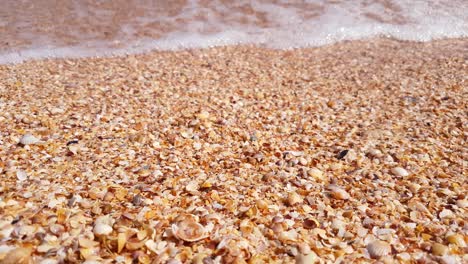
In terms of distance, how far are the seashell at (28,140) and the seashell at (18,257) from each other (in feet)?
4.25

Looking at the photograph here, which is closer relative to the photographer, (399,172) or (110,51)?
(399,172)

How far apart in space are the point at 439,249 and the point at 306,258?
70 centimetres

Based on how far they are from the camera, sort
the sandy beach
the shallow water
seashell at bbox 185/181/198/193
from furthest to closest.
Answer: the shallow water < seashell at bbox 185/181/198/193 < the sandy beach

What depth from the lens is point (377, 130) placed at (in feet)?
11.3

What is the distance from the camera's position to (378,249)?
6.40 feet

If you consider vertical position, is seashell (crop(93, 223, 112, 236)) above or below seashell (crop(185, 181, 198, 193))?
above

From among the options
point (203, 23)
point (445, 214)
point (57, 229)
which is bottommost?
point (445, 214)

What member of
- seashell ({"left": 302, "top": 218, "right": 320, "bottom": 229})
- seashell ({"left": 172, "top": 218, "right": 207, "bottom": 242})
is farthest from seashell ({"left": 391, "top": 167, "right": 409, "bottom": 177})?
seashell ({"left": 172, "top": 218, "right": 207, "bottom": 242})

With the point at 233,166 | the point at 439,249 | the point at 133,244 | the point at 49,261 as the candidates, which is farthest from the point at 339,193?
the point at 49,261

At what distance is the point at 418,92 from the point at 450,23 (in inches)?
178

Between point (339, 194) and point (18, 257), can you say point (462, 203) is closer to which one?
point (339, 194)

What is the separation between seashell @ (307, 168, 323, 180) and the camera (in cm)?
264

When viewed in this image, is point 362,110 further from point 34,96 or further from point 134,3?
point 134,3

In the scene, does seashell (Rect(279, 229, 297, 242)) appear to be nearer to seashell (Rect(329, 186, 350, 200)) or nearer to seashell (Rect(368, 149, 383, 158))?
seashell (Rect(329, 186, 350, 200))
